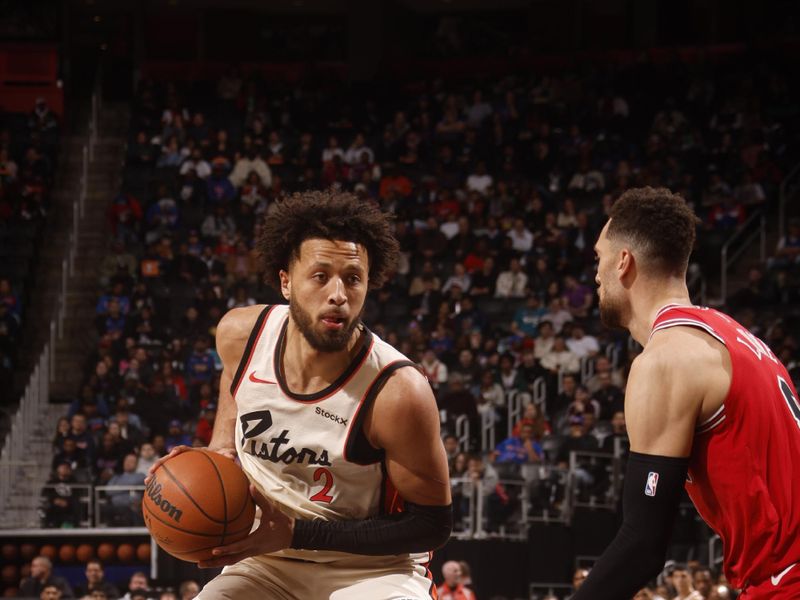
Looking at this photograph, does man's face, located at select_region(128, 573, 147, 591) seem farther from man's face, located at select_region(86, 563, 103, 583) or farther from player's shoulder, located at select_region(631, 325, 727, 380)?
player's shoulder, located at select_region(631, 325, 727, 380)

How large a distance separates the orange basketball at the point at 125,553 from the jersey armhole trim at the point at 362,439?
700cm

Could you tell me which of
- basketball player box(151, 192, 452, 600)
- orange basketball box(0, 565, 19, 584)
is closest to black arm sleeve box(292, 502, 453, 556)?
basketball player box(151, 192, 452, 600)

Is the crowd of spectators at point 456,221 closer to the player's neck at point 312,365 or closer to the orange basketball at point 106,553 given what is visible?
the orange basketball at point 106,553

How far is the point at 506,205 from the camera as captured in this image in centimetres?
1555

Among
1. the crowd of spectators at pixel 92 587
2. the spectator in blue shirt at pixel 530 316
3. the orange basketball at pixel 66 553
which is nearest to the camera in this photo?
the crowd of spectators at pixel 92 587

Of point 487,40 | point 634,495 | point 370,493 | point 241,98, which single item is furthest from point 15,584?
point 487,40

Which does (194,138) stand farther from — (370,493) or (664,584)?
(370,493)

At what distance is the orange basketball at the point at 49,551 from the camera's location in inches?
413

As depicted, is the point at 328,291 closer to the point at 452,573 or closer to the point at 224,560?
the point at 224,560

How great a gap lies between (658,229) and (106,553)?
27.3 feet

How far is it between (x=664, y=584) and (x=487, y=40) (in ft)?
43.8

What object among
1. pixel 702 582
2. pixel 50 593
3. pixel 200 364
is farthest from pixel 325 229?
pixel 200 364

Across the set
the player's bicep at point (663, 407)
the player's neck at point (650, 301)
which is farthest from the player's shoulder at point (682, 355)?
the player's neck at point (650, 301)

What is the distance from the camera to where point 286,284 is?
440 centimetres
